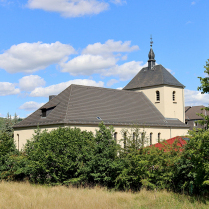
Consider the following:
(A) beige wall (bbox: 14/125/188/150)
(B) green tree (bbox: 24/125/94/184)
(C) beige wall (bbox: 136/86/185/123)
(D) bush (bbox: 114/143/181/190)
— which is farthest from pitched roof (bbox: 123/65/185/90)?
(D) bush (bbox: 114/143/181/190)

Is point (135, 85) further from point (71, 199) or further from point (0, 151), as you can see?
point (71, 199)

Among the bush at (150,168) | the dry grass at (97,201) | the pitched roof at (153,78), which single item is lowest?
the dry grass at (97,201)

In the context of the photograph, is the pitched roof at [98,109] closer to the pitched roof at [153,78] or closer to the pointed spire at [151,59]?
the pitched roof at [153,78]

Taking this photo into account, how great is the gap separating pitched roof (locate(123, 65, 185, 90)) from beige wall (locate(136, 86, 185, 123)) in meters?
0.72

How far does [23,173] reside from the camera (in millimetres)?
18188

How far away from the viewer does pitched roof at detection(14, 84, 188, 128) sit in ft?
97.6

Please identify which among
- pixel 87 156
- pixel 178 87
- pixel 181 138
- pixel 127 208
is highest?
pixel 178 87

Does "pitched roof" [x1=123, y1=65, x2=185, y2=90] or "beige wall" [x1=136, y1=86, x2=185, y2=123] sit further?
"pitched roof" [x1=123, y1=65, x2=185, y2=90]

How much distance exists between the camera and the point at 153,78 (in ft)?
137

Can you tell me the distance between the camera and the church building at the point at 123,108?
3003cm

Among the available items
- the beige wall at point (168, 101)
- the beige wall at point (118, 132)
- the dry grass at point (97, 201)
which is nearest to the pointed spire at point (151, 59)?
the beige wall at point (168, 101)

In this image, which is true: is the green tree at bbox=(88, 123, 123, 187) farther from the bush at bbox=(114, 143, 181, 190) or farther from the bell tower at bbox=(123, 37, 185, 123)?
the bell tower at bbox=(123, 37, 185, 123)

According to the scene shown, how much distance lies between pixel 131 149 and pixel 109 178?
204 centimetres

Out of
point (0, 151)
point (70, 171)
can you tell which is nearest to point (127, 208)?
point (70, 171)
